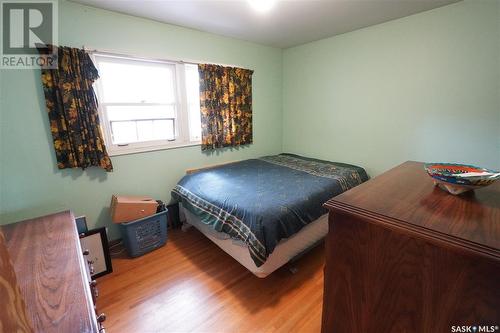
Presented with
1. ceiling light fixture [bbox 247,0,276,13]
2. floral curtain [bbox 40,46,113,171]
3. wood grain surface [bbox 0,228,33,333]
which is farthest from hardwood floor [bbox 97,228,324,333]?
ceiling light fixture [bbox 247,0,276,13]

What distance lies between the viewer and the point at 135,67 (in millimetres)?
2428

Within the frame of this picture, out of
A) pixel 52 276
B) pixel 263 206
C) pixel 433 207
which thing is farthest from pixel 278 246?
pixel 52 276

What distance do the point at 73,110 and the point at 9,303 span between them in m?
2.17

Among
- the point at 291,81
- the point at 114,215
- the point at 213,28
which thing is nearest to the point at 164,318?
the point at 114,215

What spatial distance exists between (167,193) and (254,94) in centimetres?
195

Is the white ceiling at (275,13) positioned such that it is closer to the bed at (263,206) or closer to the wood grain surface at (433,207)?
the bed at (263,206)

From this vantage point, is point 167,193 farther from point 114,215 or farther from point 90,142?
point 90,142

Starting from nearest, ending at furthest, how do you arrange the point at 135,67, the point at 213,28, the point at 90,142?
the point at 90,142, the point at 135,67, the point at 213,28

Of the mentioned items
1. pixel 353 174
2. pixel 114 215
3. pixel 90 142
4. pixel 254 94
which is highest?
pixel 254 94

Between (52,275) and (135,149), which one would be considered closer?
(52,275)

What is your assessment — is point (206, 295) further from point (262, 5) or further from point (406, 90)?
point (406, 90)

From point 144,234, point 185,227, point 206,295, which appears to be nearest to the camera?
point 206,295

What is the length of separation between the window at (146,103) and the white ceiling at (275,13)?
1.57ft

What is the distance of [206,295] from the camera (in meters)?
1.77
